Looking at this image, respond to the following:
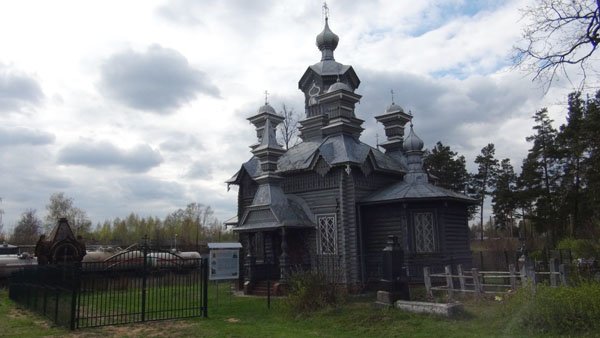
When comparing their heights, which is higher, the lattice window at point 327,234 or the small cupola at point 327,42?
the small cupola at point 327,42

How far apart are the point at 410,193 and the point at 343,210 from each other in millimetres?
2851

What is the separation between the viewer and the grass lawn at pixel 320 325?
10.7 meters

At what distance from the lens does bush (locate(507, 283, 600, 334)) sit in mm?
9531

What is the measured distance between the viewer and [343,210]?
20297 millimetres

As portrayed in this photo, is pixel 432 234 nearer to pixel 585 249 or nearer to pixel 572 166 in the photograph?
pixel 585 249

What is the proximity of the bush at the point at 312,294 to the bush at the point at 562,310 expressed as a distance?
531 centimetres

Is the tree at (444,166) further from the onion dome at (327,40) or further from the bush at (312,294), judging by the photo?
the bush at (312,294)

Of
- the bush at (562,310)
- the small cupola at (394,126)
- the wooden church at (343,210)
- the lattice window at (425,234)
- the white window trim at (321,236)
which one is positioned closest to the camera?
the bush at (562,310)

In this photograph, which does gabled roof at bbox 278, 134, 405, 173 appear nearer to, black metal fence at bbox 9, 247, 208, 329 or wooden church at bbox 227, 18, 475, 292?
wooden church at bbox 227, 18, 475, 292

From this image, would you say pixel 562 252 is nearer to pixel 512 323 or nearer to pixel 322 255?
pixel 322 255

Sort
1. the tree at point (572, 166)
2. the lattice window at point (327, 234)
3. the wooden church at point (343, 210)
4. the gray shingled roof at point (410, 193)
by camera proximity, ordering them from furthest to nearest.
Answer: the tree at point (572, 166) → the lattice window at point (327, 234) → the wooden church at point (343, 210) → the gray shingled roof at point (410, 193)

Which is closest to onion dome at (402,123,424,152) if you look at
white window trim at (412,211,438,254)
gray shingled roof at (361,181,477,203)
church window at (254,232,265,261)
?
gray shingled roof at (361,181,477,203)

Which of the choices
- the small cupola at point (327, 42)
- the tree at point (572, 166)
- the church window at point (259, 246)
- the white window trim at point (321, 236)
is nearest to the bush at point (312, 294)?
the white window trim at point (321, 236)

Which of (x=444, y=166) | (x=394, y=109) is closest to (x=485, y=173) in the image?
(x=444, y=166)
